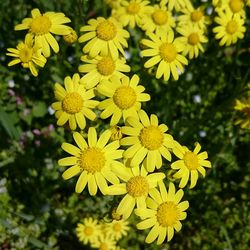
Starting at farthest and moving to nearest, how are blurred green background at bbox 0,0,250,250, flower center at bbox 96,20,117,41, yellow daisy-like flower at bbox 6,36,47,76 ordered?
blurred green background at bbox 0,0,250,250 < flower center at bbox 96,20,117,41 < yellow daisy-like flower at bbox 6,36,47,76

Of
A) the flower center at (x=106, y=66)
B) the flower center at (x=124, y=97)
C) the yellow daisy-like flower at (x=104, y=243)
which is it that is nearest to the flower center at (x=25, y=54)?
the flower center at (x=106, y=66)

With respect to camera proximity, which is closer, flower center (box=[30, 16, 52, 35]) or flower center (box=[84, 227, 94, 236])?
flower center (box=[30, 16, 52, 35])

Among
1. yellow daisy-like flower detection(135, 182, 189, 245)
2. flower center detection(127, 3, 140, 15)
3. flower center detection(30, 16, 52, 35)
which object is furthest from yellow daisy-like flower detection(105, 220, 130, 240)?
flower center detection(127, 3, 140, 15)

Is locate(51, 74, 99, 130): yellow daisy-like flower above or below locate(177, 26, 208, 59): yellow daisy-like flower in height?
above

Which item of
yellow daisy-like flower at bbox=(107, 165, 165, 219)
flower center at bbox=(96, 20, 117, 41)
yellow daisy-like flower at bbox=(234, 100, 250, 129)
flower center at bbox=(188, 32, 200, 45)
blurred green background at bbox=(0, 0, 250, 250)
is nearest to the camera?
yellow daisy-like flower at bbox=(107, 165, 165, 219)

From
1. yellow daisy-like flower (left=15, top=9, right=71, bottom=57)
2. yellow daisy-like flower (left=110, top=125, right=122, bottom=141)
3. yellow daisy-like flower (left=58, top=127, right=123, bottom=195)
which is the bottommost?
yellow daisy-like flower (left=58, top=127, right=123, bottom=195)

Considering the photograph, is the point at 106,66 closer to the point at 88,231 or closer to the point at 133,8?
the point at 133,8

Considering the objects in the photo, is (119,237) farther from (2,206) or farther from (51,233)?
(2,206)

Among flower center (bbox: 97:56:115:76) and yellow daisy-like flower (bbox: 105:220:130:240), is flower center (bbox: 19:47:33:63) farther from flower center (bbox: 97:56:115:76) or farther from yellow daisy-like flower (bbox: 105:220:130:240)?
yellow daisy-like flower (bbox: 105:220:130:240)
